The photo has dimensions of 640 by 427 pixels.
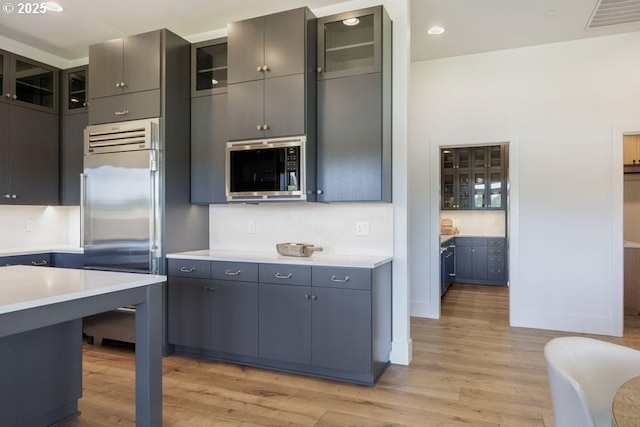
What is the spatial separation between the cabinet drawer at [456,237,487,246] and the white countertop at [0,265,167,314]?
584cm

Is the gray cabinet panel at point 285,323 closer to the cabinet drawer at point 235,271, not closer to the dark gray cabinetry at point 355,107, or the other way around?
the cabinet drawer at point 235,271

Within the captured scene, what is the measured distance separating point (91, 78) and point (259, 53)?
66.0 inches

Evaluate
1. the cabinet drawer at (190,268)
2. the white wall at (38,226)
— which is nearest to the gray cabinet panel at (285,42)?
the cabinet drawer at (190,268)

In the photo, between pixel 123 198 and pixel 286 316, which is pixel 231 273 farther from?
pixel 123 198

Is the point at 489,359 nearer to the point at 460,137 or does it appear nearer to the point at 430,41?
the point at 460,137

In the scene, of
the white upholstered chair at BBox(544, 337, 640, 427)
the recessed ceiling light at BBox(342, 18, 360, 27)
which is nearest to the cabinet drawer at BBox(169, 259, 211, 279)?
the recessed ceiling light at BBox(342, 18, 360, 27)

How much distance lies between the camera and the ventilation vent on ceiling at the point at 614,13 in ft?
10.8

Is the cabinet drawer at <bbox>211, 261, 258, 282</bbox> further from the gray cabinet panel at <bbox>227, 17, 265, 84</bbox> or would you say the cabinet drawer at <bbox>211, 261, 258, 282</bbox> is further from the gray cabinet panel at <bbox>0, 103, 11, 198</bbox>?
the gray cabinet panel at <bbox>0, 103, 11, 198</bbox>

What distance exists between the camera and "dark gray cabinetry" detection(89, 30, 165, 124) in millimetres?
3346

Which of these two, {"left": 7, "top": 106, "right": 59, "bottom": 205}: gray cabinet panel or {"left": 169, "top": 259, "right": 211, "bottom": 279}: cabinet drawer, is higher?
{"left": 7, "top": 106, "right": 59, "bottom": 205}: gray cabinet panel

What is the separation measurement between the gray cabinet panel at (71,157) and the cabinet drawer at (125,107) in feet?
2.33

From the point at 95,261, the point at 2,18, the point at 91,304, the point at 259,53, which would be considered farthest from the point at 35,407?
the point at 2,18

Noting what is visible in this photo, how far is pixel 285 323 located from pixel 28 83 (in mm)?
3581

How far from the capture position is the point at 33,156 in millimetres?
4062
